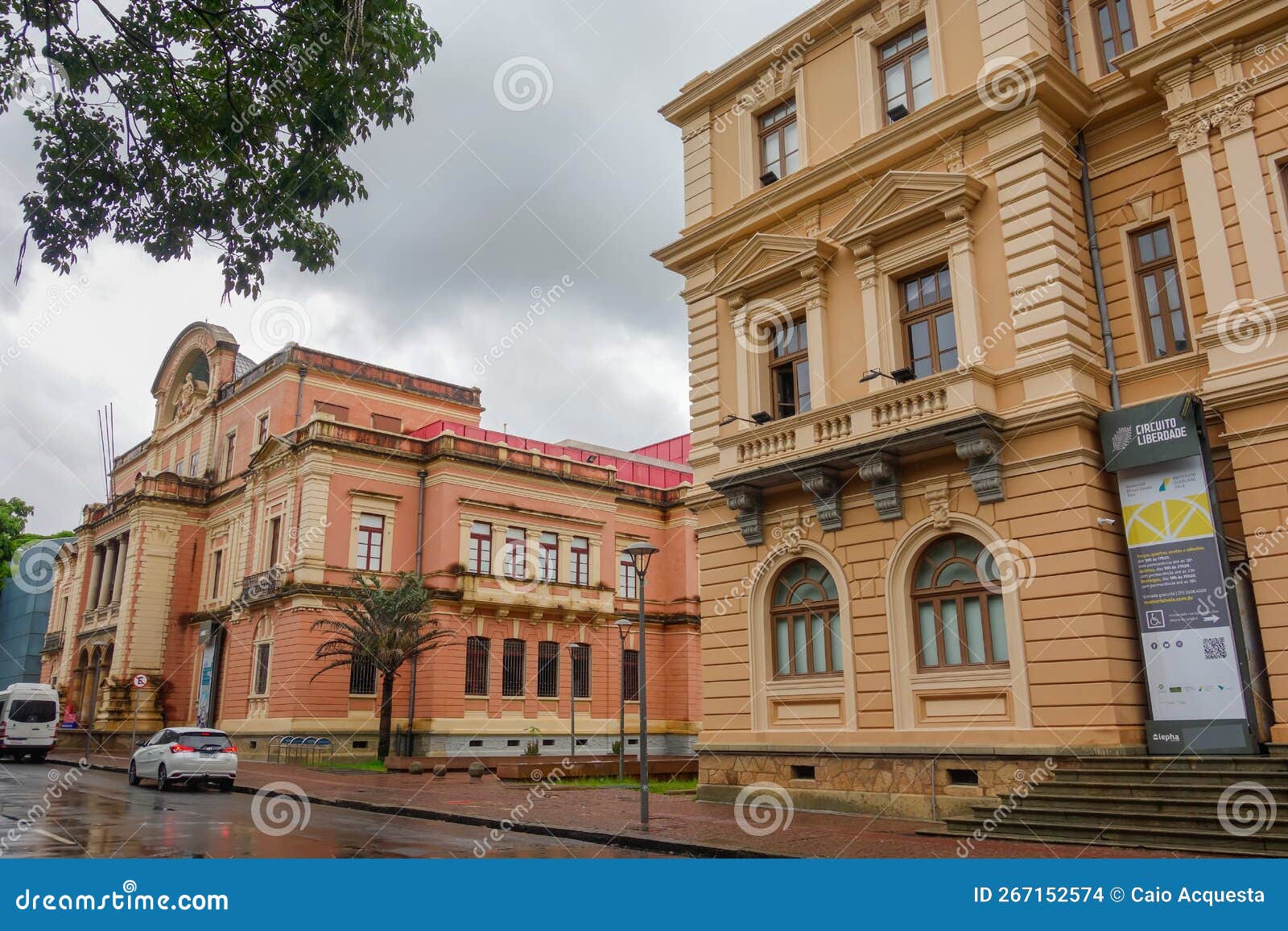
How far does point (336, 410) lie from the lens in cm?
4128

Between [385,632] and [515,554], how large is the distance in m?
8.54

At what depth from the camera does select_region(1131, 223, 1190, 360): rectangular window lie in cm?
1529

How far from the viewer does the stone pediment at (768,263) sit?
1852 centimetres

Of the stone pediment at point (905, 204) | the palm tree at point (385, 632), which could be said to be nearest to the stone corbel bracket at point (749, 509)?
the stone pediment at point (905, 204)

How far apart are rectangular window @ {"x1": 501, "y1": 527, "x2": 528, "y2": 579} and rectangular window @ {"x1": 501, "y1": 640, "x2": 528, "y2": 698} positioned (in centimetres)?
269

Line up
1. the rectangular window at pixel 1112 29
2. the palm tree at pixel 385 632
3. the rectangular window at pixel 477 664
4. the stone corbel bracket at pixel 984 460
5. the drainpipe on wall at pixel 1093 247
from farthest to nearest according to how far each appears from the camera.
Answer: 1. the rectangular window at pixel 477 664
2. the palm tree at pixel 385 632
3. the rectangular window at pixel 1112 29
4. the drainpipe on wall at pixel 1093 247
5. the stone corbel bracket at pixel 984 460

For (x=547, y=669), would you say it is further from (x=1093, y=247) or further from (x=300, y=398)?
(x=1093, y=247)

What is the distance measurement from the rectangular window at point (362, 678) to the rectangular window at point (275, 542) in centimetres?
509

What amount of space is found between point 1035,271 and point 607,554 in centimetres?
2858

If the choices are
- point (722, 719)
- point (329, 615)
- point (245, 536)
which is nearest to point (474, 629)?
point (329, 615)

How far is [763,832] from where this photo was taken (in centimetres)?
1368

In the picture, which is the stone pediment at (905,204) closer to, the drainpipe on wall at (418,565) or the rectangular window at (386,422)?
the drainpipe on wall at (418,565)

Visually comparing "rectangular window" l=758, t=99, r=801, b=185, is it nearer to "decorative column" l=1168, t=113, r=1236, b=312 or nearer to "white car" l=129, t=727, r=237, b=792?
"decorative column" l=1168, t=113, r=1236, b=312

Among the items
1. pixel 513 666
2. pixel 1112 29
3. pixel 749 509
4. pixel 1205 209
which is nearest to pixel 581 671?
pixel 513 666
